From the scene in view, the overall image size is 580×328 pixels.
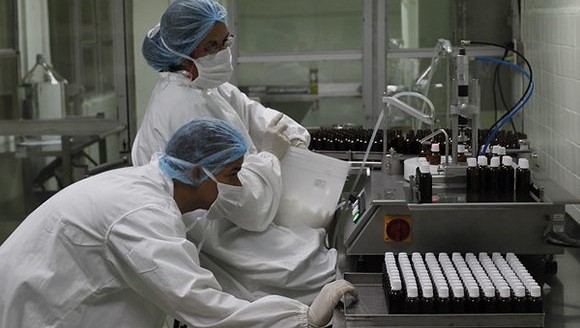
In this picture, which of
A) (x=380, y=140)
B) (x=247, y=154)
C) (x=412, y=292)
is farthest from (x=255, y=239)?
(x=380, y=140)

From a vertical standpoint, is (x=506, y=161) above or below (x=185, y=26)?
below

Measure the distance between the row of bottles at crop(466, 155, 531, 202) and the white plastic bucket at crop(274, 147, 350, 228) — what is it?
40cm

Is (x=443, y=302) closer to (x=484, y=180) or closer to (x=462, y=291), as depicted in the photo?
(x=462, y=291)

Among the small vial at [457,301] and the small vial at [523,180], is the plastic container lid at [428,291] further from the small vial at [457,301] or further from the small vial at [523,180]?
the small vial at [523,180]

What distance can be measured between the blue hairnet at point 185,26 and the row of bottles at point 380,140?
2.56 feet

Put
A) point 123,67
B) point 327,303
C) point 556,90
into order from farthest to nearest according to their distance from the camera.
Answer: point 123,67
point 556,90
point 327,303

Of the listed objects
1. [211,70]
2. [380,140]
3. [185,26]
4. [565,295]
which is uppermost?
[185,26]

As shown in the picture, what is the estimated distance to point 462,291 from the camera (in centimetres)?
163

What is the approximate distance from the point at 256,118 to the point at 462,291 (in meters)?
1.20

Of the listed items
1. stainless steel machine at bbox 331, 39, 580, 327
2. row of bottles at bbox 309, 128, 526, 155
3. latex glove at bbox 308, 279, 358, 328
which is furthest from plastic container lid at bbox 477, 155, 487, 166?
row of bottles at bbox 309, 128, 526, 155

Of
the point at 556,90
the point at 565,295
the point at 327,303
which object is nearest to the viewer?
the point at 327,303

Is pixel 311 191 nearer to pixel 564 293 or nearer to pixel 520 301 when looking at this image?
pixel 564 293

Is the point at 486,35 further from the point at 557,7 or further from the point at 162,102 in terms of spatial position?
the point at 162,102

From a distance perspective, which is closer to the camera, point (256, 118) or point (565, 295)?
point (565, 295)
